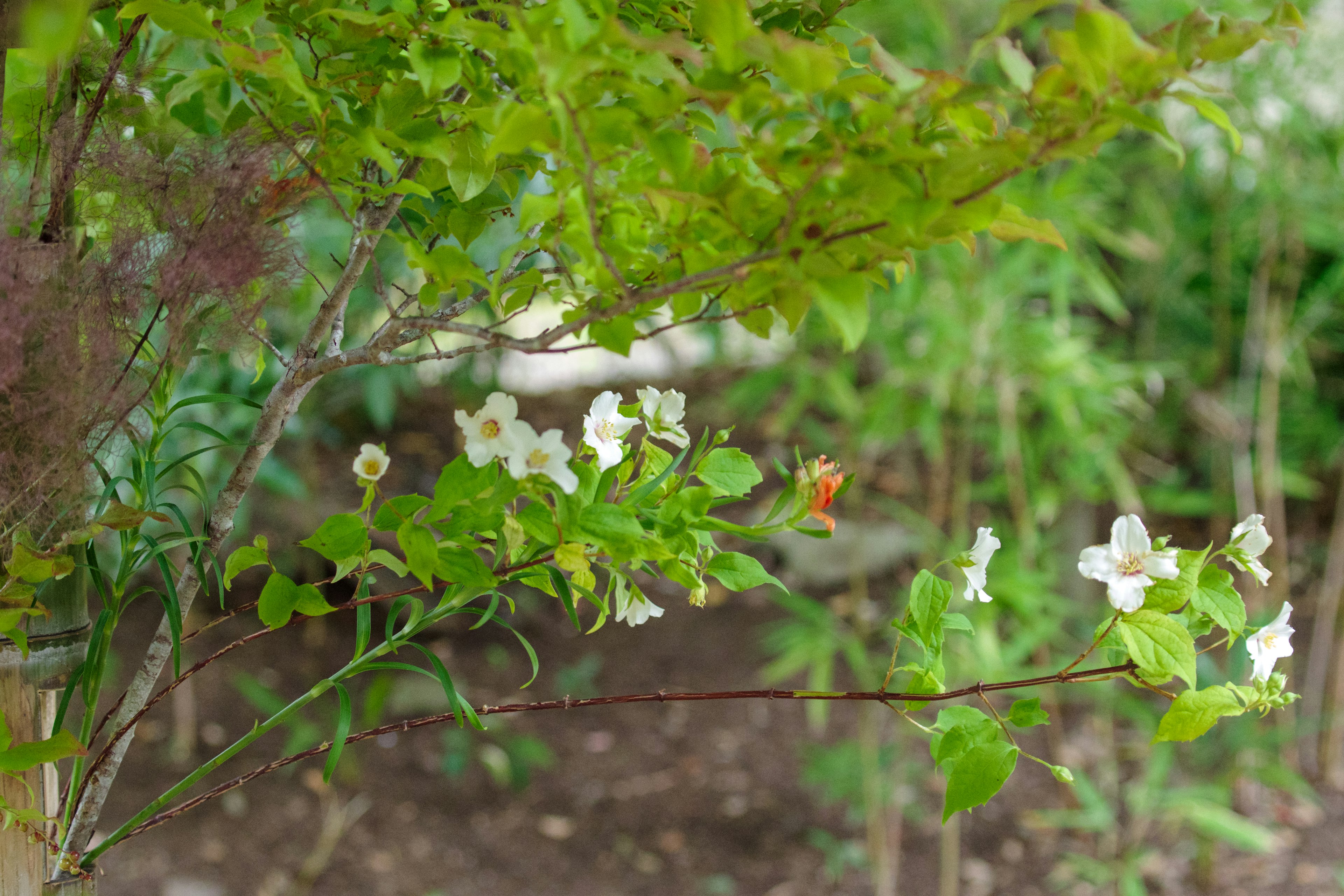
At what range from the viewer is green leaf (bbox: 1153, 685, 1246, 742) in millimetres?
499

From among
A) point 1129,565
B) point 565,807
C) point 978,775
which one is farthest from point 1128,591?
point 565,807

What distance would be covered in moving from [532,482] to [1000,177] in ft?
0.82

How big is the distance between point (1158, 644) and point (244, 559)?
49 centimetres

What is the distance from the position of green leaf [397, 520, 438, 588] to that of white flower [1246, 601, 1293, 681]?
0.44 meters

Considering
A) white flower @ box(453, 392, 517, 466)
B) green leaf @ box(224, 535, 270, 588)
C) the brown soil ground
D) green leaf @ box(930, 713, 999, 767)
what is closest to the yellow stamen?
green leaf @ box(930, 713, 999, 767)

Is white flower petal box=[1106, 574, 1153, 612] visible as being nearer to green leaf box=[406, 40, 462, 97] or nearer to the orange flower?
the orange flower

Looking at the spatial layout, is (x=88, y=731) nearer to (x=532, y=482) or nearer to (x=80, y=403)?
(x=80, y=403)

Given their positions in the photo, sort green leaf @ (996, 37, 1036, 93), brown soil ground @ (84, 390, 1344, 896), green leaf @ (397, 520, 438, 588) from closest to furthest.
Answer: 1. green leaf @ (996, 37, 1036, 93)
2. green leaf @ (397, 520, 438, 588)
3. brown soil ground @ (84, 390, 1344, 896)

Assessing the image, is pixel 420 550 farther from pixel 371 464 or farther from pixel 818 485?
pixel 818 485

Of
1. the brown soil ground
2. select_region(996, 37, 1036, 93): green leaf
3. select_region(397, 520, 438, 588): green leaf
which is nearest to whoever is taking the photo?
select_region(996, 37, 1036, 93): green leaf

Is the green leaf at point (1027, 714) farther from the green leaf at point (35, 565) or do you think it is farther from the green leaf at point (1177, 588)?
the green leaf at point (35, 565)

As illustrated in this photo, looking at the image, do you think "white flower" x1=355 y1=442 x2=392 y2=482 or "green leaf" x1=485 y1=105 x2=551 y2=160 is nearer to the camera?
"green leaf" x1=485 y1=105 x2=551 y2=160

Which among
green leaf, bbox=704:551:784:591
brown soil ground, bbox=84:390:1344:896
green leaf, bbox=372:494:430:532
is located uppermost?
green leaf, bbox=372:494:430:532

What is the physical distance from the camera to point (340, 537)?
0.50 m
